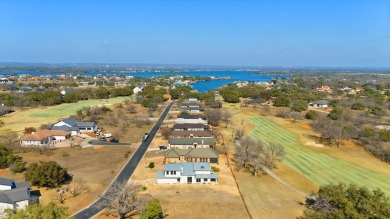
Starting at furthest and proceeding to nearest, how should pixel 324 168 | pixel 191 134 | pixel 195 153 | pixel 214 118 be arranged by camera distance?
1. pixel 214 118
2. pixel 191 134
3. pixel 195 153
4. pixel 324 168

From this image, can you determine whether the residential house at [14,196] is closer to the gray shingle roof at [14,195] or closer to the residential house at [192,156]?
the gray shingle roof at [14,195]

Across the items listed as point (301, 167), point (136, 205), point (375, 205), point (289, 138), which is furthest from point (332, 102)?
point (136, 205)

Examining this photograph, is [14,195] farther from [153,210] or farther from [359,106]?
[359,106]

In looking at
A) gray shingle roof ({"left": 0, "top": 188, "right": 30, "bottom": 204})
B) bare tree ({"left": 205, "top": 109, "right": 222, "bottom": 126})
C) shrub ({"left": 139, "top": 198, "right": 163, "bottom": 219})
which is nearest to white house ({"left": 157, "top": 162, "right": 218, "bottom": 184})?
shrub ({"left": 139, "top": 198, "right": 163, "bottom": 219})

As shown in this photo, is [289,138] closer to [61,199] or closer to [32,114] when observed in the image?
[61,199]

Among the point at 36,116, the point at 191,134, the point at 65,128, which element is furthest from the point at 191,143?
the point at 36,116

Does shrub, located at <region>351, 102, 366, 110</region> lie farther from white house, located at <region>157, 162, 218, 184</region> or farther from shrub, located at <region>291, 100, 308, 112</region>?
white house, located at <region>157, 162, 218, 184</region>

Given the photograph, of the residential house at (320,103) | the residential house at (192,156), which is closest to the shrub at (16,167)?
the residential house at (192,156)
